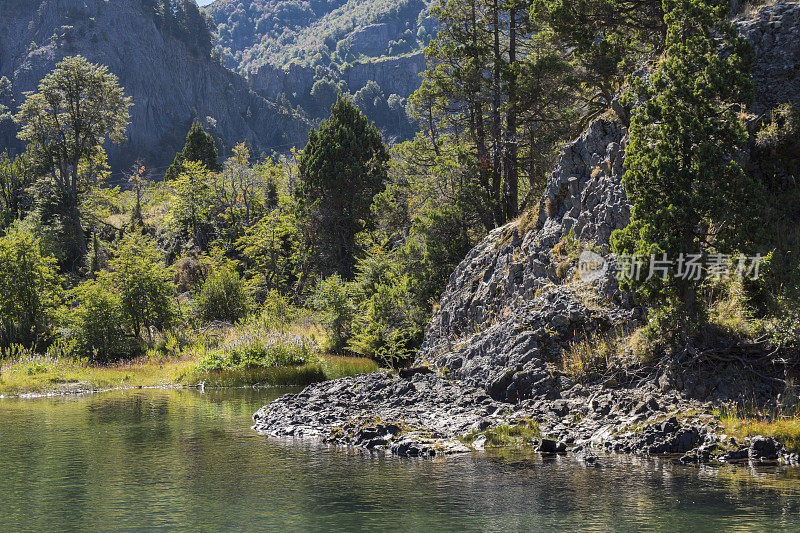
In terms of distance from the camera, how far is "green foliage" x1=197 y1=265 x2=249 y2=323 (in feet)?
146

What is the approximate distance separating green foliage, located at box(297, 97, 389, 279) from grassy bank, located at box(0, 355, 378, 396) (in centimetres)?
1644

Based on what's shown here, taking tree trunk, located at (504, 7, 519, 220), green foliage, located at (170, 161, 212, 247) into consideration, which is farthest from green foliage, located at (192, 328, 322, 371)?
green foliage, located at (170, 161, 212, 247)

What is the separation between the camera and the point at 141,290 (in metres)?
41.1

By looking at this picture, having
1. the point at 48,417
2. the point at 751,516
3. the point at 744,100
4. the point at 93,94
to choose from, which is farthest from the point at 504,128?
the point at 93,94

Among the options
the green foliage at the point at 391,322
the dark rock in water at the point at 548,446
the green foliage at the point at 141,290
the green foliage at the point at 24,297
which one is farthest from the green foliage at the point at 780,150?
the green foliage at the point at 24,297

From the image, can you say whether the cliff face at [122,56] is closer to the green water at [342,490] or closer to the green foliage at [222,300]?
the green foliage at [222,300]

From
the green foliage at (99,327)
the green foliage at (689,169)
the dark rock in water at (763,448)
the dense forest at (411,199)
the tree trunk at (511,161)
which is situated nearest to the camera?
the dark rock in water at (763,448)

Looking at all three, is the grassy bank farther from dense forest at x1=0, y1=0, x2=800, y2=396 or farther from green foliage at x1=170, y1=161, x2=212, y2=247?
green foliage at x1=170, y1=161, x2=212, y2=247

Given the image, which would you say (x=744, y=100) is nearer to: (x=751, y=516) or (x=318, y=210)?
(x=751, y=516)

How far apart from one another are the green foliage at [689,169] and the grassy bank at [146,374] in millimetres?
19931

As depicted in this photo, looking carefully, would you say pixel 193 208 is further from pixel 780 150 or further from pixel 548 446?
pixel 780 150

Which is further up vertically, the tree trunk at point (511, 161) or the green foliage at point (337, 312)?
the tree trunk at point (511, 161)

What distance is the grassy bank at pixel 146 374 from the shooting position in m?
32.8

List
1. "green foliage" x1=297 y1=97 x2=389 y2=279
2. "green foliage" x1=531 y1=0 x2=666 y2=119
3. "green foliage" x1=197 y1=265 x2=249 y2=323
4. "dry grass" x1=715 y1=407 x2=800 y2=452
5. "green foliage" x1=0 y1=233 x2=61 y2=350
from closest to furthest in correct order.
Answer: "dry grass" x1=715 y1=407 x2=800 y2=452
"green foliage" x1=531 y1=0 x2=666 y2=119
"green foliage" x1=0 y1=233 x2=61 y2=350
"green foliage" x1=197 y1=265 x2=249 y2=323
"green foliage" x1=297 y1=97 x2=389 y2=279
